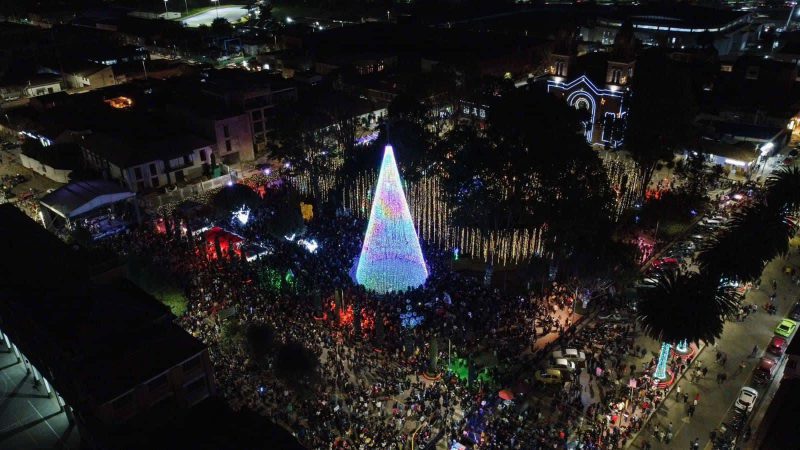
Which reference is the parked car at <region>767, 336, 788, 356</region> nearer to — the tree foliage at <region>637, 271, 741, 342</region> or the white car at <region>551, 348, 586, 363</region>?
the tree foliage at <region>637, 271, 741, 342</region>

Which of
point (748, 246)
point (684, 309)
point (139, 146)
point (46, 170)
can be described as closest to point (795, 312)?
point (748, 246)

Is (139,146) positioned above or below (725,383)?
above

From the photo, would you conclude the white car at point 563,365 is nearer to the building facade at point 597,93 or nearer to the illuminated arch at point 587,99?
the building facade at point 597,93

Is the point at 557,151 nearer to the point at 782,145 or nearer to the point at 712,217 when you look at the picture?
the point at 712,217

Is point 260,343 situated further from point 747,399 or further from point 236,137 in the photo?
point 236,137

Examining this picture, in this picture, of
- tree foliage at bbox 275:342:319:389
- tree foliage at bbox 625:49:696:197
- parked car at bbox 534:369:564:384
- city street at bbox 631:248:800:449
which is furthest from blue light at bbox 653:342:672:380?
tree foliage at bbox 625:49:696:197

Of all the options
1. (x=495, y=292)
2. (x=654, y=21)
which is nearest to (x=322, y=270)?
(x=495, y=292)
